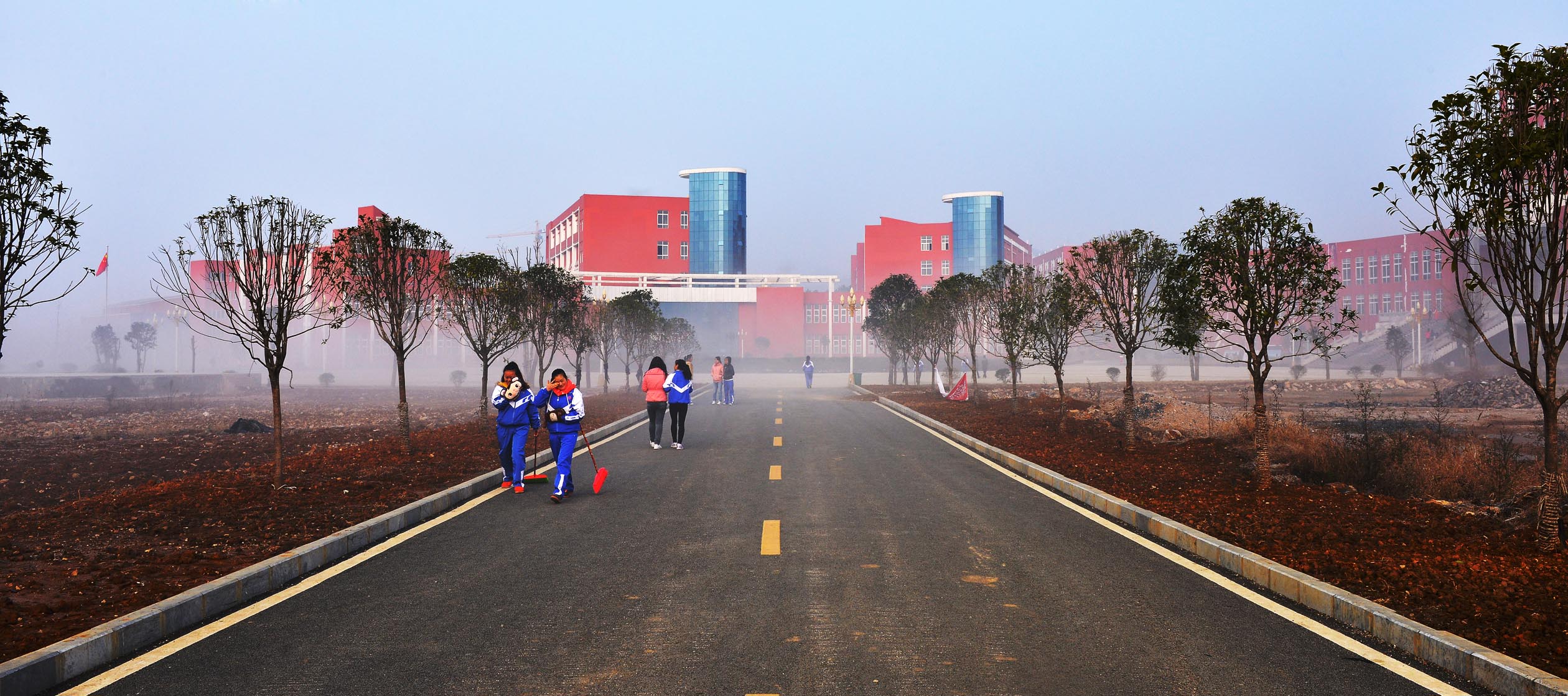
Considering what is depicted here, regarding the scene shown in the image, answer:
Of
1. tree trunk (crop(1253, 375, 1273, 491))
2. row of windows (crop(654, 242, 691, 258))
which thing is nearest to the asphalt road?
tree trunk (crop(1253, 375, 1273, 491))

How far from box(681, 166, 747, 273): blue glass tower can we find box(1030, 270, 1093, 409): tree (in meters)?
76.6

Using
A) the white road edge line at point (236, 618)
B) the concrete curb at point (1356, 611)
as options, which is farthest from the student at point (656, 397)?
the concrete curb at point (1356, 611)

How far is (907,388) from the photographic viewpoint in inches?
1715

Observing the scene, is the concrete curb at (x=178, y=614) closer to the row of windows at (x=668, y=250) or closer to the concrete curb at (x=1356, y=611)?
the concrete curb at (x=1356, y=611)

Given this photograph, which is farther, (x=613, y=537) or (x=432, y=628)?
(x=613, y=537)

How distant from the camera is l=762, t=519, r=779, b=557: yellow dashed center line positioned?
25.6 ft

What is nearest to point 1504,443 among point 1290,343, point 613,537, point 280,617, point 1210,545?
point 1210,545

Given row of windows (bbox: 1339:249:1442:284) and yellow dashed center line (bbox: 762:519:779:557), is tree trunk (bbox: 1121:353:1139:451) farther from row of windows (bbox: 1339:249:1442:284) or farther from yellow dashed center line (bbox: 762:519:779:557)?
row of windows (bbox: 1339:249:1442:284)

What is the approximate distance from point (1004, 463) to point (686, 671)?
10674 mm

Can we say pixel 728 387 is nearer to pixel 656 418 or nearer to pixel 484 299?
pixel 484 299

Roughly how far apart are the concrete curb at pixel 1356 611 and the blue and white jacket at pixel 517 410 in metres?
7.02

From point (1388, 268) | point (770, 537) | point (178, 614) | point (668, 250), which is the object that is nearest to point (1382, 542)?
point (770, 537)

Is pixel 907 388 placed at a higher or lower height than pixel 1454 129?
lower

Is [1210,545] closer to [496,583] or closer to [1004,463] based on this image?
[496,583]
